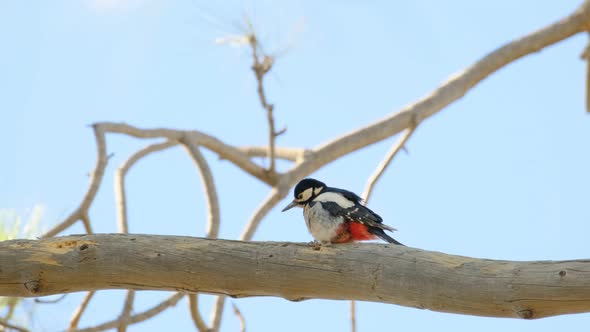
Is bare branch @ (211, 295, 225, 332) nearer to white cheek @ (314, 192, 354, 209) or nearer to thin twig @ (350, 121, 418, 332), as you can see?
thin twig @ (350, 121, 418, 332)

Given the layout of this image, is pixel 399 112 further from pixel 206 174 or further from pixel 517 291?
pixel 517 291

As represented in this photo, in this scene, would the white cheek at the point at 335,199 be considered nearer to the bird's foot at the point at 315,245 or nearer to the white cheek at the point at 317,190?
the white cheek at the point at 317,190

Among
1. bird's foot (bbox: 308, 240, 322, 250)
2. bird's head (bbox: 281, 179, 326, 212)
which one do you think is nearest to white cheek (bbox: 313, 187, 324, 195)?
bird's head (bbox: 281, 179, 326, 212)

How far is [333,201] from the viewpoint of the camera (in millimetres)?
4367

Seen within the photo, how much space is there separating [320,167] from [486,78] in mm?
1534


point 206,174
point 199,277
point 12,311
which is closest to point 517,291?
point 199,277

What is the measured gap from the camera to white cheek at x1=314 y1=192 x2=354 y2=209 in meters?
4.32

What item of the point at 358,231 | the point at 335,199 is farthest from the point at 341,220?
the point at 335,199

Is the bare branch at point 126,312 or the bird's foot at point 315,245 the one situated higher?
the bare branch at point 126,312

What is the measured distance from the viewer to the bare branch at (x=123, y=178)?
18.5 feet

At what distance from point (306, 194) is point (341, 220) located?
604 millimetres

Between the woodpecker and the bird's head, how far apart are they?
0.19m

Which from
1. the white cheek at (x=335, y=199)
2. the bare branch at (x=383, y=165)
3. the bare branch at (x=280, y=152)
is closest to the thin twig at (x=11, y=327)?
the white cheek at (x=335, y=199)

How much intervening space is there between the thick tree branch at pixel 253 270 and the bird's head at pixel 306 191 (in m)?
1.13
